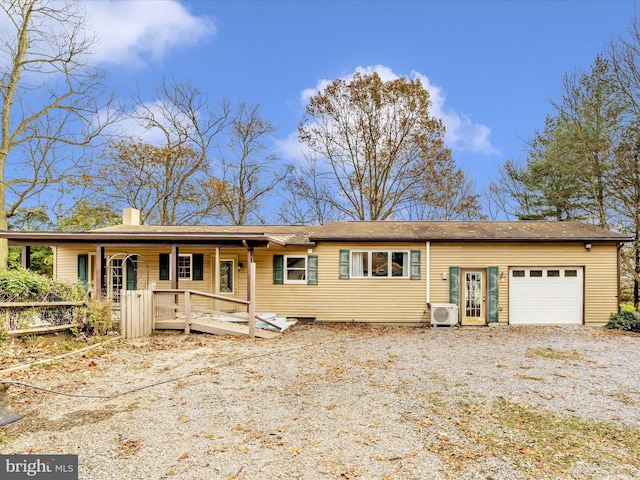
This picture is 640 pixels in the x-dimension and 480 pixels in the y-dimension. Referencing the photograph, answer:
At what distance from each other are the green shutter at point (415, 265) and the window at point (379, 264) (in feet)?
0.55

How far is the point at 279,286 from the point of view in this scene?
1267 centimetres

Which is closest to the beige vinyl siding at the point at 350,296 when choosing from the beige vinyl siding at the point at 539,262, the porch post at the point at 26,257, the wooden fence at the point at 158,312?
the beige vinyl siding at the point at 539,262

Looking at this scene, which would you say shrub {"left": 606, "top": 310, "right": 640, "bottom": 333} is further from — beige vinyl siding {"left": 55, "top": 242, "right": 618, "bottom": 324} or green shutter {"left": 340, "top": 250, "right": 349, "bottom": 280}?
green shutter {"left": 340, "top": 250, "right": 349, "bottom": 280}

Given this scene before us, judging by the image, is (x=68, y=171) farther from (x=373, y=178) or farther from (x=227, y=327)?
(x=373, y=178)

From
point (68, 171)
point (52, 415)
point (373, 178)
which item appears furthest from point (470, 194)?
point (52, 415)

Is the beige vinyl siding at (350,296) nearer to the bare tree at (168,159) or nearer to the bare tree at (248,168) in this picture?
the bare tree at (248,168)

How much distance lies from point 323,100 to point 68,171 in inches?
529

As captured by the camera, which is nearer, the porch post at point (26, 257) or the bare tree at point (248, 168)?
the porch post at point (26, 257)

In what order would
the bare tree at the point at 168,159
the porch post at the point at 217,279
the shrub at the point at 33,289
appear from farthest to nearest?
1. the bare tree at the point at 168,159
2. the porch post at the point at 217,279
3. the shrub at the point at 33,289

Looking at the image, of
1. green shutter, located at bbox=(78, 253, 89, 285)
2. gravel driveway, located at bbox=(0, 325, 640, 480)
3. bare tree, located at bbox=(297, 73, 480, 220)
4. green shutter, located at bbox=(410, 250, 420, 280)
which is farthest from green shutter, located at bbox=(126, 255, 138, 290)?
bare tree, located at bbox=(297, 73, 480, 220)

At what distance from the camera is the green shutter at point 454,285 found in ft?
40.7

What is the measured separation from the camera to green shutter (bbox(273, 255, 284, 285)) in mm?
12656

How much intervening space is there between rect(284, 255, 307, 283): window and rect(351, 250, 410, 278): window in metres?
1.64

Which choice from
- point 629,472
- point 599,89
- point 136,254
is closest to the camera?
point 629,472
